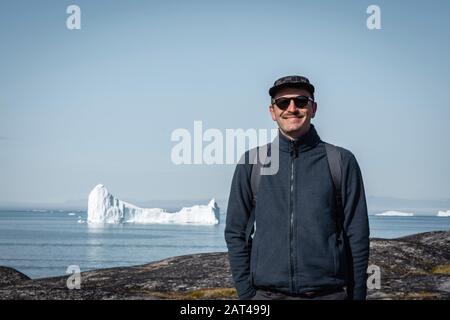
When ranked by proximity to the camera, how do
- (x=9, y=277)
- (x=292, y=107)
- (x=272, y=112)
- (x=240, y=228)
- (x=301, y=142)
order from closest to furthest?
(x=292, y=107)
(x=301, y=142)
(x=240, y=228)
(x=272, y=112)
(x=9, y=277)

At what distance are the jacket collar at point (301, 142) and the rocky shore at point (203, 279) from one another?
10803 millimetres

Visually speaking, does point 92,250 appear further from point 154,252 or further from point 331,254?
point 331,254

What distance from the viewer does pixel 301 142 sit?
7676mm

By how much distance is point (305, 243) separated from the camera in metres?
7.31

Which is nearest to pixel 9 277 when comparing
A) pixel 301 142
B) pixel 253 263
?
pixel 253 263

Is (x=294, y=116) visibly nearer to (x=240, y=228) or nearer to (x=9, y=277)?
(x=240, y=228)

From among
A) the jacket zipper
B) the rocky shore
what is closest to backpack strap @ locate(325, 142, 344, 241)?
the jacket zipper

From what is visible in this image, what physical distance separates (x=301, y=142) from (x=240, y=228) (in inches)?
56.0

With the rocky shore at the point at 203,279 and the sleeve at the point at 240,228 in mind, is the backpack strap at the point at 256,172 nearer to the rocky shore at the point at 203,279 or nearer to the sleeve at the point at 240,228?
the sleeve at the point at 240,228

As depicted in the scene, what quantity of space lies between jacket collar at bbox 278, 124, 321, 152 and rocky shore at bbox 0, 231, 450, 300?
35.4 ft

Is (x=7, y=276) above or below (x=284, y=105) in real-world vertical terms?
below
